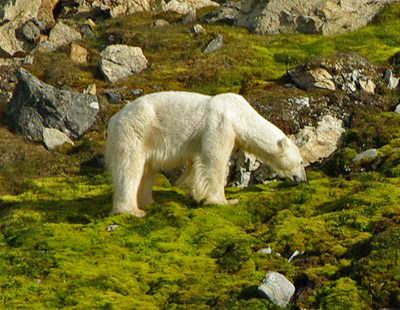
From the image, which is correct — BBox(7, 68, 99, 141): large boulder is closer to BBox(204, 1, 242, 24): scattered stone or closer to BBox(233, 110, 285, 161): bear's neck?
BBox(233, 110, 285, 161): bear's neck

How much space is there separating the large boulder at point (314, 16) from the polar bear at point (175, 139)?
26668 millimetres

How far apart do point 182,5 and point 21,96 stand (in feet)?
88.8

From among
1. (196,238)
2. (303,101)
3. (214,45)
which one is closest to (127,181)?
(196,238)

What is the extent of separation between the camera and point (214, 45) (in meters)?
39.4

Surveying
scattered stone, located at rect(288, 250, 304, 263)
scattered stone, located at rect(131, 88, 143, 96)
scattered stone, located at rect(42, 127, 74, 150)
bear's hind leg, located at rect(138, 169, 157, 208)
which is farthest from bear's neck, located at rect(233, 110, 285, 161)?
scattered stone, located at rect(131, 88, 143, 96)

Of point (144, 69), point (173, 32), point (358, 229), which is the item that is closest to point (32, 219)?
point (358, 229)

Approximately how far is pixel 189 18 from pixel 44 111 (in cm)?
2247

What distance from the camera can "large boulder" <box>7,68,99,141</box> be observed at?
92.8 ft

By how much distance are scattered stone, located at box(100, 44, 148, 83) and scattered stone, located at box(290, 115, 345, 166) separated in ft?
43.9

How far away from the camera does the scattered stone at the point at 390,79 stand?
28547 mm

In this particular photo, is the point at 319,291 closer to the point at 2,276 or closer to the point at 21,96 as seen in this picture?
the point at 2,276

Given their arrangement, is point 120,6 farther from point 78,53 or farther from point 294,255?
point 294,255

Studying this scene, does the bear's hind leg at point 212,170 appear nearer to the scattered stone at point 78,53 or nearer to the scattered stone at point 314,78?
the scattered stone at point 314,78

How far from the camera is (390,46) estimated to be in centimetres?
3738
